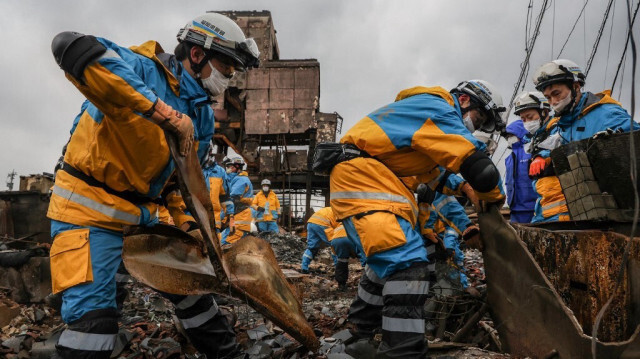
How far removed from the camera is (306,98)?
18828 millimetres

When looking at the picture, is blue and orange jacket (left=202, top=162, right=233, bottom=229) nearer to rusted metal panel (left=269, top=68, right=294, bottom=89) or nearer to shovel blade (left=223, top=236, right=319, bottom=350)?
shovel blade (left=223, top=236, right=319, bottom=350)

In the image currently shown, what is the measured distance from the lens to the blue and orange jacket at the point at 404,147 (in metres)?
2.48

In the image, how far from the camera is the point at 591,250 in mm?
2328

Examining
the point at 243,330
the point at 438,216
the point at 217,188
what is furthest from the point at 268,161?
the point at 243,330

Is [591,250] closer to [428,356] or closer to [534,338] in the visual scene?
[534,338]

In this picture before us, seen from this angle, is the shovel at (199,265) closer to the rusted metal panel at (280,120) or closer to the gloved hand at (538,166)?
the gloved hand at (538,166)

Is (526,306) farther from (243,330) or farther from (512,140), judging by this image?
(512,140)

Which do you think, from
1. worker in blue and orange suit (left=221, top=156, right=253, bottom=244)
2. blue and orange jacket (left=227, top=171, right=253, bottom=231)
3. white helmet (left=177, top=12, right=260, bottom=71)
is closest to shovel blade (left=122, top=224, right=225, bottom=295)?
white helmet (left=177, top=12, right=260, bottom=71)

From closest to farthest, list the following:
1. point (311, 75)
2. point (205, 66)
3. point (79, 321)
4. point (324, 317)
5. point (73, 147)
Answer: point (79, 321) → point (73, 147) → point (205, 66) → point (324, 317) → point (311, 75)

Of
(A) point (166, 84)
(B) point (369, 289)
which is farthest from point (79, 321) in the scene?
(B) point (369, 289)

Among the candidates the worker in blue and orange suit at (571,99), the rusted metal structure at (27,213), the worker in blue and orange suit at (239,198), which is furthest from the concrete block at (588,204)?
the worker in blue and orange suit at (239,198)

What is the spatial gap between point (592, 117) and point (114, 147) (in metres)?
3.81

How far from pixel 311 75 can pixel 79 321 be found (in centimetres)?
1790

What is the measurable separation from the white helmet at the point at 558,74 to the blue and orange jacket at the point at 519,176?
1.48 meters
